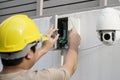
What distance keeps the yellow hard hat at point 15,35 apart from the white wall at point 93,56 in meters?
0.75

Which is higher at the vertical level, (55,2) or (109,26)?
(55,2)

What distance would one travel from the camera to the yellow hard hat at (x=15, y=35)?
206 centimetres

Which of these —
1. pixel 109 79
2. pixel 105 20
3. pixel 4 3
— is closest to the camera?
pixel 105 20

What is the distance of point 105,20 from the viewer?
2496mm

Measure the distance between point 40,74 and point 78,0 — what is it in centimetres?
149

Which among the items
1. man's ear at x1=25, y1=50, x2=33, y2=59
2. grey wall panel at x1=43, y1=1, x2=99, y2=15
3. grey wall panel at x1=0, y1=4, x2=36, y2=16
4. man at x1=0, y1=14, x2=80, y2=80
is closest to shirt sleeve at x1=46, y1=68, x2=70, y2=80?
man at x1=0, y1=14, x2=80, y2=80

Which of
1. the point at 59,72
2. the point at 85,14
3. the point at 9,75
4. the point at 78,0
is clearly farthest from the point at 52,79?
the point at 78,0

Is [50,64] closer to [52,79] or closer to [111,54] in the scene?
[111,54]

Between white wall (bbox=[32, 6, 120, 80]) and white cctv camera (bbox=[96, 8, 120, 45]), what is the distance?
0.44 ft

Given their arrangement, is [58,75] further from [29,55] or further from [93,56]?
[93,56]

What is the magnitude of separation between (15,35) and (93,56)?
0.87 m

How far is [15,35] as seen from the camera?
208 centimetres

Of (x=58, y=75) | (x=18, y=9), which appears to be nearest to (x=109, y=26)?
(x=58, y=75)

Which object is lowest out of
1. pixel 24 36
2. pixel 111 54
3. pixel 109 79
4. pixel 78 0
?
pixel 109 79
